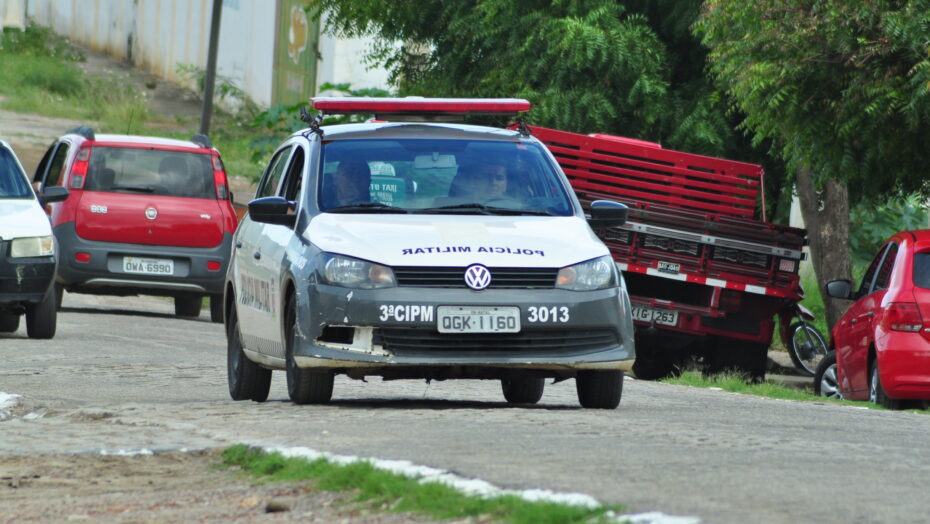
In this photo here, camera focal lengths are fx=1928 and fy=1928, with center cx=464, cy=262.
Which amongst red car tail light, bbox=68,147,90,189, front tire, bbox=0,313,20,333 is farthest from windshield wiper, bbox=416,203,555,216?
red car tail light, bbox=68,147,90,189

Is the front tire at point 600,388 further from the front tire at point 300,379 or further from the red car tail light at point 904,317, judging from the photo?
the red car tail light at point 904,317

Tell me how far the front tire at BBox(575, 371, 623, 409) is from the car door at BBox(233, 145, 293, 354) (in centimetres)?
164

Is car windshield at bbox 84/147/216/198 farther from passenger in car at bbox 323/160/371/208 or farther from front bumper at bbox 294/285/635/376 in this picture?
front bumper at bbox 294/285/635/376

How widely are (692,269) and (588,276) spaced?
7.68m

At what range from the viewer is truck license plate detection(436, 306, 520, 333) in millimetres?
9375

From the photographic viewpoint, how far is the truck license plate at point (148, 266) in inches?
773

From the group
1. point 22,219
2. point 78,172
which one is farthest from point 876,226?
point 22,219

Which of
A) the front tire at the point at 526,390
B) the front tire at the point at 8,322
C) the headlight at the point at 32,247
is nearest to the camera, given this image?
the front tire at the point at 526,390

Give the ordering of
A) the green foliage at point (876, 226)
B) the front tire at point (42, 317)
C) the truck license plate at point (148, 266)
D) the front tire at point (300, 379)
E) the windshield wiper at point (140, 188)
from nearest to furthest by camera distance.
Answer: the front tire at point (300, 379), the front tire at point (42, 317), the truck license plate at point (148, 266), the windshield wiper at point (140, 188), the green foliage at point (876, 226)

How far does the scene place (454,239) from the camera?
9.56 meters

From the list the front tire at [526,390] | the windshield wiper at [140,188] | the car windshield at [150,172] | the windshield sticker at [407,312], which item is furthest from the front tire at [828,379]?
the windshield wiper at [140,188]

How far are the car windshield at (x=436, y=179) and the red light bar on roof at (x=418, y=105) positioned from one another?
340 millimetres

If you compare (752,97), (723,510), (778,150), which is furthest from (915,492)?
(778,150)

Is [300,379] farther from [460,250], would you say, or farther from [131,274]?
[131,274]
